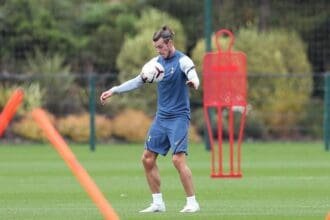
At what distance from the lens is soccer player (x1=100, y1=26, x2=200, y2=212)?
48.4 feet

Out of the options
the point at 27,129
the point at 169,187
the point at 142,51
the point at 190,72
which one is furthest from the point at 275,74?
the point at 190,72

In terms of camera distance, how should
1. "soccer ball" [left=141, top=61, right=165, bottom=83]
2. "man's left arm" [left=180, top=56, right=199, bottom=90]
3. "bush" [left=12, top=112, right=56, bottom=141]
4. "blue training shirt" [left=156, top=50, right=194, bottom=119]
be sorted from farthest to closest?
"bush" [left=12, top=112, right=56, bottom=141] → "blue training shirt" [left=156, top=50, right=194, bottom=119] → "soccer ball" [left=141, top=61, right=165, bottom=83] → "man's left arm" [left=180, top=56, right=199, bottom=90]

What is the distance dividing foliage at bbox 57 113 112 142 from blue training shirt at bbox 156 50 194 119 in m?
18.3

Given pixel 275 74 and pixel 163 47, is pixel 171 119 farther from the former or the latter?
pixel 275 74

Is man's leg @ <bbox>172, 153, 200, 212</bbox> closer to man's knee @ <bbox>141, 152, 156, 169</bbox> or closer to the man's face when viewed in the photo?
man's knee @ <bbox>141, 152, 156, 169</bbox>

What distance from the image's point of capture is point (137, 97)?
34.7m

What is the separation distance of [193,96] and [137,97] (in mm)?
1621

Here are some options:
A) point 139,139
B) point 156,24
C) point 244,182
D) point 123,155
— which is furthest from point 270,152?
point 156,24

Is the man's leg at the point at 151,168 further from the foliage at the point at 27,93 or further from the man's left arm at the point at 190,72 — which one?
the foliage at the point at 27,93

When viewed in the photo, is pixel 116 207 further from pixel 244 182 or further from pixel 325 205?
pixel 244 182

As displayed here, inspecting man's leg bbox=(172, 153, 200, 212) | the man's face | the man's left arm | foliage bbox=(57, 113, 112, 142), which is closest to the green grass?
man's leg bbox=(172, 153, 200, 212)

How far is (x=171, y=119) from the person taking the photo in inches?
589

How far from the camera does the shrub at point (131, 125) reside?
33.7 metres

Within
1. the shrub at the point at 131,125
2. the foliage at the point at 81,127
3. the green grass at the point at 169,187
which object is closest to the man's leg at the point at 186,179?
the green grass at the point at 169,187
